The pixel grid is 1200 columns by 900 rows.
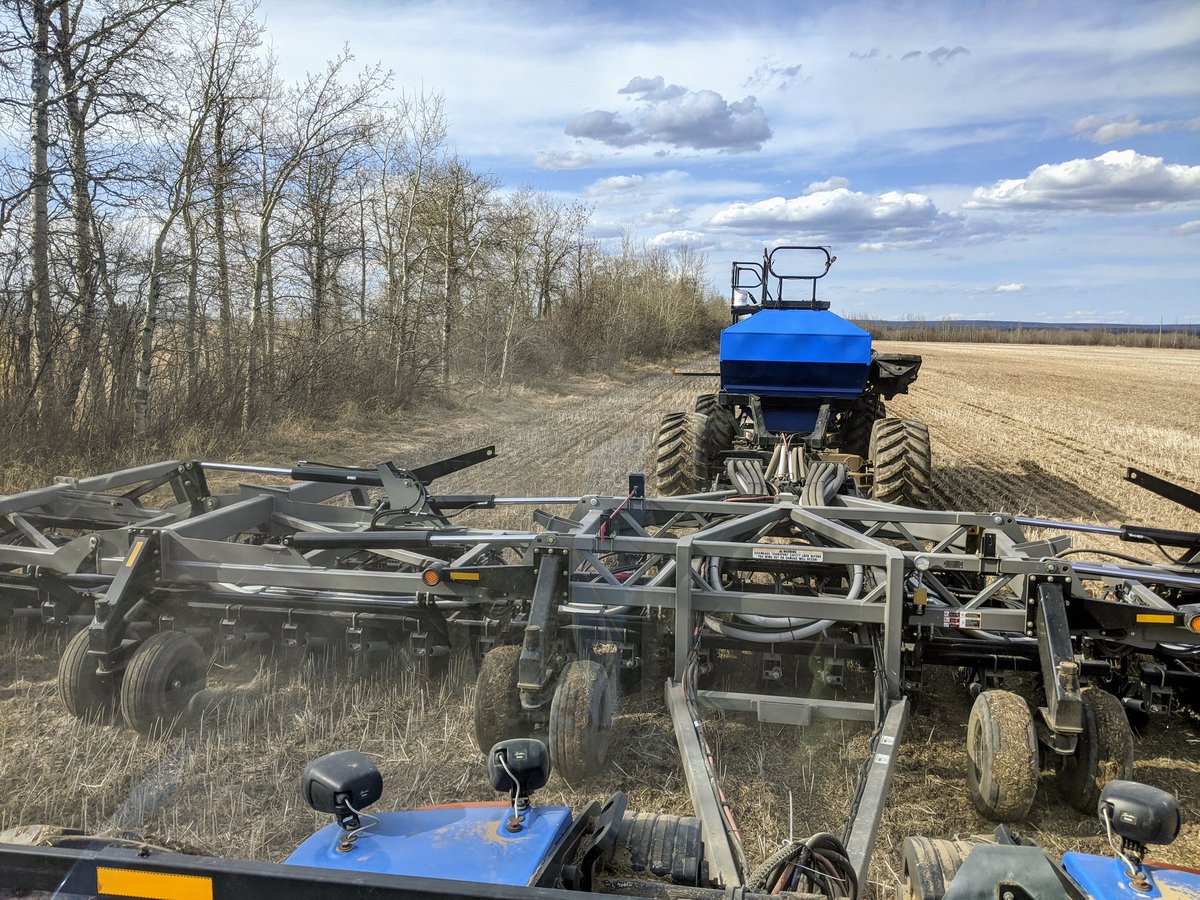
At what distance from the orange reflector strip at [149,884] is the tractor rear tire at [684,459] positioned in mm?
7171

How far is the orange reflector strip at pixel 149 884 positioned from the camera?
1417mm

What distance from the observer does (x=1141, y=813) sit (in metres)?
1.74

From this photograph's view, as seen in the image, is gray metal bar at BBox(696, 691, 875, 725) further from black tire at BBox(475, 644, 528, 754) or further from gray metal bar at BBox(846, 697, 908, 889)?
black tire at BBox(475, 644, 528, 754)

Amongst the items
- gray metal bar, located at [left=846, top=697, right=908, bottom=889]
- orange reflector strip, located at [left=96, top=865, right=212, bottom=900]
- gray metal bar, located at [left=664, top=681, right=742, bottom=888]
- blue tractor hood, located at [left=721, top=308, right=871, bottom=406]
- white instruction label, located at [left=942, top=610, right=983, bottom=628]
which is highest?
blue tractor hood, located at [left=721, top=308, right=871, bottom=406]

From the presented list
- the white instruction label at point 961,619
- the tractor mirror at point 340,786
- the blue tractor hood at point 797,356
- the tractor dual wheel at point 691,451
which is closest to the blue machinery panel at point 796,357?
the blue tractor hood at point 797,356

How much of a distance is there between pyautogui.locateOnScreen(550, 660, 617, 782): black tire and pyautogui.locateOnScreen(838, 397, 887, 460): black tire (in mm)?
6474

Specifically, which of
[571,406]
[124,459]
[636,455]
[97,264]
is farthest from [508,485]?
[571,406]

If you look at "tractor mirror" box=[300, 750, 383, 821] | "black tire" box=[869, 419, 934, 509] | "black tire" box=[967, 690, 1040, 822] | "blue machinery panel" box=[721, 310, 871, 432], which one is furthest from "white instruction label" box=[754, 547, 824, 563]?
"black tire" box=[869, 419, 934, 509]

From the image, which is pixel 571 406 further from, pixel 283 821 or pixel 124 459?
pixel 283 821

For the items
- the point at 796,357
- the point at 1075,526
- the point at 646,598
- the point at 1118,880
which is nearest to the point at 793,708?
the point at 646,598

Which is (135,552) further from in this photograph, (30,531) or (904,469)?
(904,469)

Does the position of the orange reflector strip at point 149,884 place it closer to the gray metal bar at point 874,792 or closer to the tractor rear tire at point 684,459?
the gray metal bar at point 874,792

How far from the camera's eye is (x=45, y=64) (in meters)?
8.98

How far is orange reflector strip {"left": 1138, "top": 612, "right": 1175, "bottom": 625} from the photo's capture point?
3779mm
